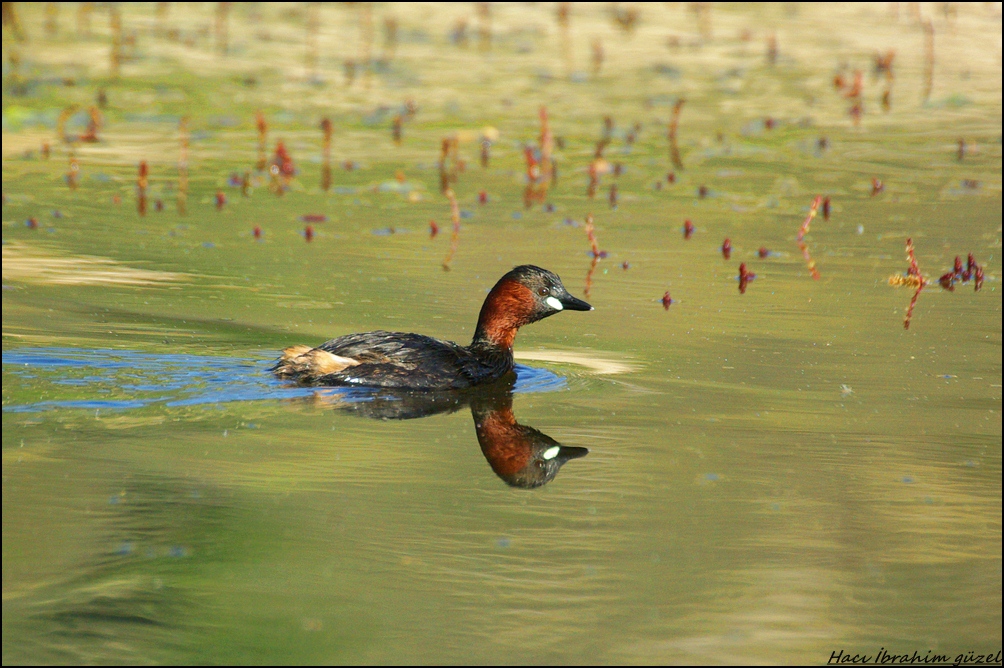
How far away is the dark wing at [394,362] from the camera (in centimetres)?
814

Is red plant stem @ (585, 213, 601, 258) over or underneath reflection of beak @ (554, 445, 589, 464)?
over

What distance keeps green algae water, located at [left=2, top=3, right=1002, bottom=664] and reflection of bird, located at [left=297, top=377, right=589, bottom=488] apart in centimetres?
3

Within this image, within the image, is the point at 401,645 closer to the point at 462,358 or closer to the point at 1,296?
the point at 462,358

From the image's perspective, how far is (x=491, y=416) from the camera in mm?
7824

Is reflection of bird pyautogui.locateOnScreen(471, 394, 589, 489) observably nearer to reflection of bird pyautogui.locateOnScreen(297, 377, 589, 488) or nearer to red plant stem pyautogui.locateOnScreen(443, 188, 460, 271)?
reflection of bird pyautogui.locateOnScreen(297, 377, 589, 488)

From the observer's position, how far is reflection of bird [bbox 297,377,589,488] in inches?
265

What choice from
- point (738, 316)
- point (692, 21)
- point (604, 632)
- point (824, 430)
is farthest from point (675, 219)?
point (692, 21)

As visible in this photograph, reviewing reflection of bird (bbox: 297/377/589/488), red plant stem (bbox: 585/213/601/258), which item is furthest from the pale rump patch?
red plant stem (bbox: 585/213/601/258)

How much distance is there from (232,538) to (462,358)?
10.1 ft

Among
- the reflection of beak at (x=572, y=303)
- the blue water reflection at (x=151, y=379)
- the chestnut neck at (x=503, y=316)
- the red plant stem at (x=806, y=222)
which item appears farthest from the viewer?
the red plant stem at (x=806, y=222)

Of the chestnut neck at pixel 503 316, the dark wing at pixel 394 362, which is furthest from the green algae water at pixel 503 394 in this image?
the chestnut neck at pixel 503 316

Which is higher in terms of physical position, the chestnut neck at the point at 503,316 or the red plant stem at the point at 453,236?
the red plant stem at the point at 453,236

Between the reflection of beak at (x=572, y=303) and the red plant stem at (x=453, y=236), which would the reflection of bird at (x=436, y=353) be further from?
the red plant stem at (x=453, y=236)

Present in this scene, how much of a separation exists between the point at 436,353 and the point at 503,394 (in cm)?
48
